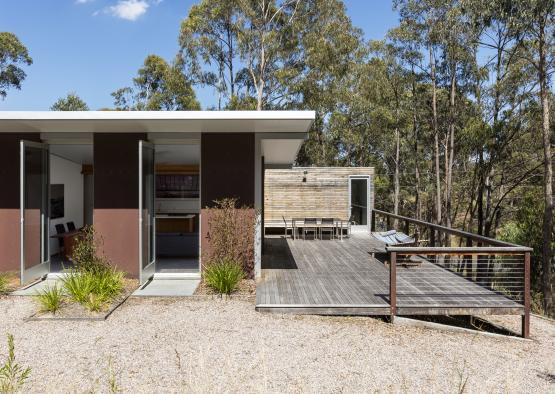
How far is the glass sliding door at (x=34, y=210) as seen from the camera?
6543 millimetres

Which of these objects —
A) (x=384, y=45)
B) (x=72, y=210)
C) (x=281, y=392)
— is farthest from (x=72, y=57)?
(x=281, y=392)

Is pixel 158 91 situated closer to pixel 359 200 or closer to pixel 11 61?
pixel 11 61

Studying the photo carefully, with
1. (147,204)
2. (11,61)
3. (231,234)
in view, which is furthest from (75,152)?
(11,61)

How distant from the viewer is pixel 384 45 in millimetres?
20062

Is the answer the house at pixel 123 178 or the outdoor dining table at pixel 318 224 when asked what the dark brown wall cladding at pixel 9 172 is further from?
the outdoor dining table at pixel 318 224

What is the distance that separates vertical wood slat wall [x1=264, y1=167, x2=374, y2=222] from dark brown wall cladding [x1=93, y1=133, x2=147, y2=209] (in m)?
7.19

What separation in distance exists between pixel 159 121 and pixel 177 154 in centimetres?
300

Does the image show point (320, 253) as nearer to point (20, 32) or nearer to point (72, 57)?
point (72, 57)

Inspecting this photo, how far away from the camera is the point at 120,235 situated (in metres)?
7.08

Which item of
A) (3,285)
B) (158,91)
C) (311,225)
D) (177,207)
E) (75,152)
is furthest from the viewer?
(158,91)

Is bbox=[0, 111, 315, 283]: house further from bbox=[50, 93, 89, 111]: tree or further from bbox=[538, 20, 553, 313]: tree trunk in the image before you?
bbox=[50, 93, 89, 111]: tree

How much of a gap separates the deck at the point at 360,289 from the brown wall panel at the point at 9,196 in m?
4.45

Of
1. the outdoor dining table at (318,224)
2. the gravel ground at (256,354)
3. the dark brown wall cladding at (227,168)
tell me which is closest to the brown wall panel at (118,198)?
the dark brown wall cladding at (227,168)

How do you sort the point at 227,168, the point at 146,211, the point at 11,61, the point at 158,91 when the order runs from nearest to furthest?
the point at 146,211 → the point at 227,168 → the point at 11,61 → the point at 158,91
